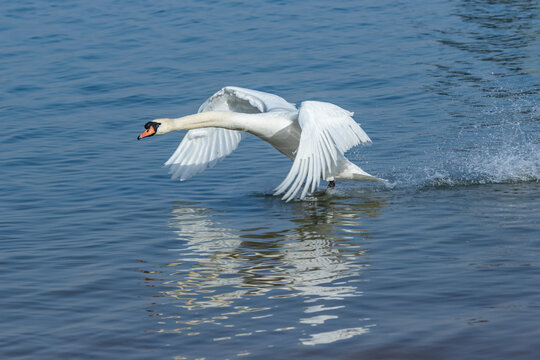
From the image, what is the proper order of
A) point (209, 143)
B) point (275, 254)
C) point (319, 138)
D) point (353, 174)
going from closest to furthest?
point (275, 254) → point (319, 138) → point (353, 174) → point (209, 143)

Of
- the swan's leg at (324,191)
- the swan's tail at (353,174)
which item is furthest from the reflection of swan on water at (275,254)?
the swan's tail at (353,174)

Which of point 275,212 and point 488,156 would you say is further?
point 488,156

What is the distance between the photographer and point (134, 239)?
9312 millimetres

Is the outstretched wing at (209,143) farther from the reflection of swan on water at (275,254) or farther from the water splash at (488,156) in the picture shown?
the water splash at (488,156)

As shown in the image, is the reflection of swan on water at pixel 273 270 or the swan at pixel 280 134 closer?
the reflection of swan on water at pixel 273 270

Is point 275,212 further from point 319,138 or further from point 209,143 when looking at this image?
point 209,143

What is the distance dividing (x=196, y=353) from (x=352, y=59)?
14.5 meters

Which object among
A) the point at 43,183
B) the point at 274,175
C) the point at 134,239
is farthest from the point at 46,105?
the point at 134,239

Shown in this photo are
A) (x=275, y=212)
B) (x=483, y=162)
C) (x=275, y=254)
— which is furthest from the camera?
(x=483, y=162)

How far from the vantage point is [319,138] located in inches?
378

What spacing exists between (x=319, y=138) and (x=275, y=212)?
1258 millimetres

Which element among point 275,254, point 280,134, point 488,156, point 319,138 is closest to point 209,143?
point 280,134

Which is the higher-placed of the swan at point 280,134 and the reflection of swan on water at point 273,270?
the swan at point 280,134

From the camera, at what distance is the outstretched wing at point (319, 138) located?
9.38 meters
